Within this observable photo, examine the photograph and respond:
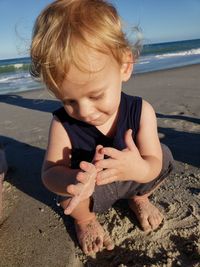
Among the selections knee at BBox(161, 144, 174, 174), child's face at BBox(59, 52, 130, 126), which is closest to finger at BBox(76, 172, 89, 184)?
child's face at BBox(59, 52, 130, 126)

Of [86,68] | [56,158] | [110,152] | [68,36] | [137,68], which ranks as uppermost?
[68,36]

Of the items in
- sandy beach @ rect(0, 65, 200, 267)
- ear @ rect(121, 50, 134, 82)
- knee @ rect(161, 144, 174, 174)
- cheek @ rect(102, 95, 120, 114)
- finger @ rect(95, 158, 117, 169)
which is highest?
ear @ rect(121, 50, 134, 82)

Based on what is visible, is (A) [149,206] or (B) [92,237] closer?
(B) [92,237]

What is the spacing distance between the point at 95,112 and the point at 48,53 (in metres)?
0.39

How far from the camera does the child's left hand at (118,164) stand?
1709 millimetres

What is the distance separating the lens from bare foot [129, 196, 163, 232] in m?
2.16

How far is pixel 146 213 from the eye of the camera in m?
2.20

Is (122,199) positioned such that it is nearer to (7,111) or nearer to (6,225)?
(6,225)

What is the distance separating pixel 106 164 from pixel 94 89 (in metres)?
0.40

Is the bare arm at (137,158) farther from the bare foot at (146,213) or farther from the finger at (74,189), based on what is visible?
the bare foot at (146,213)

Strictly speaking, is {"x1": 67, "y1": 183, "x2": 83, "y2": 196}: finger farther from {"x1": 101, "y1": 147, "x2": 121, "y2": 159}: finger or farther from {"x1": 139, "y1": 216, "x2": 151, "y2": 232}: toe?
{"x1": 139, "y1": 216, "x2": 151, "y2": 232}: toe

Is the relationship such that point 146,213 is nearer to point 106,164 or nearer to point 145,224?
point 145,224

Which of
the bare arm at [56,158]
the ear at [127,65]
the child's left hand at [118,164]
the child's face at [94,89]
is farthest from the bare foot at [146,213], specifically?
the ear at [127,65]

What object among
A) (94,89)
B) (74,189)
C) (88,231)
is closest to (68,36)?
(94,89)
